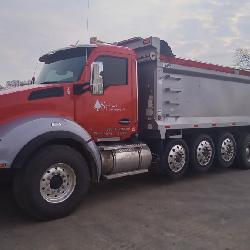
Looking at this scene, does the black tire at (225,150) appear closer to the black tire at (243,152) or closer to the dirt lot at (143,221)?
the black tire at (243,152)

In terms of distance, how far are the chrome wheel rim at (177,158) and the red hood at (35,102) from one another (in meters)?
2.66

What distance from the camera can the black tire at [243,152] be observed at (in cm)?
1000

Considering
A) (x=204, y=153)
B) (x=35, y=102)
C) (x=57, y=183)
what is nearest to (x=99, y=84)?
(x=35, y=102)

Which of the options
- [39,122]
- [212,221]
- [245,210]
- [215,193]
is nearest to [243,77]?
[215,193]

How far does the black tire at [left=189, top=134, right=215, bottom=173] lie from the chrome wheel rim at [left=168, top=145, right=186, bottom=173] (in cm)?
42

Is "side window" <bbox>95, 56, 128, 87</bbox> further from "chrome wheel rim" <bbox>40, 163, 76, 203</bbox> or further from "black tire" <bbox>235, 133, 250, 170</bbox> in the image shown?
"black tire" <bbox>235, 133, 250, 170</bbox>

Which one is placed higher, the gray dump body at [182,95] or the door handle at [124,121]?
the gray dump body at [182,95]

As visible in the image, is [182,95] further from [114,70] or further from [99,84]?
[99,84]

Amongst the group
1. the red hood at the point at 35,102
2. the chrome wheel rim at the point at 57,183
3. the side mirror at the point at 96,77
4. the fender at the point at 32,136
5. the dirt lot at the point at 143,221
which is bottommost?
the dirt lot at the point at 143,221

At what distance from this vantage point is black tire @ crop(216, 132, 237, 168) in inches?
367

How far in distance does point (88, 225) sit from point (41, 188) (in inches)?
34.8

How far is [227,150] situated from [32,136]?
5694 mm

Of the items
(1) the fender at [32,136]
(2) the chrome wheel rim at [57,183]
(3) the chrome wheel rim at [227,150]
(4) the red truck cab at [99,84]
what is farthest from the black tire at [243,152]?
(2) the chrome wheel rim at [57,183]

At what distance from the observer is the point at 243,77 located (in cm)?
1033
